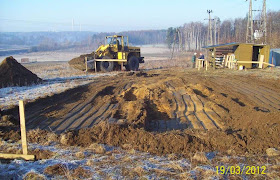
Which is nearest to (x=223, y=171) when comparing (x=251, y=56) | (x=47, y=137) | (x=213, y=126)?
(x=213, y=126)

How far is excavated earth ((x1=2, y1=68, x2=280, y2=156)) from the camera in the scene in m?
5.25

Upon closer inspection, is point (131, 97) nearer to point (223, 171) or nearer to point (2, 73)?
point (223, 171)

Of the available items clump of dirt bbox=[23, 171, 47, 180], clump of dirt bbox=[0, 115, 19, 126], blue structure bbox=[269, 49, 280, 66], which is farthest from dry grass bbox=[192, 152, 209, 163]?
blue structure bbox=[269, 49, 280, 66]

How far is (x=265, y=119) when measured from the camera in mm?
6387

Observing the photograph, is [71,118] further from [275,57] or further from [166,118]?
[275,57]

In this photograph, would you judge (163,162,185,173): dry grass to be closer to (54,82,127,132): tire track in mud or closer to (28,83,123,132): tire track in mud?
(54,82,127,132): tire track in mud

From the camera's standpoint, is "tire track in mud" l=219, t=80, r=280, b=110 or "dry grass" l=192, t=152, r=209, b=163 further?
"tire track in mud" l=219, t=80, r=280, b=110

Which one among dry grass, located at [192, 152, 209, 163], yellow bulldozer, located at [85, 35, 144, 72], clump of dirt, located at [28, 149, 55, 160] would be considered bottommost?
clump of dirt, located at [28, 149, 55, 160]

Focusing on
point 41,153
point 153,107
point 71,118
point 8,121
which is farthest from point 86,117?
point 41,153

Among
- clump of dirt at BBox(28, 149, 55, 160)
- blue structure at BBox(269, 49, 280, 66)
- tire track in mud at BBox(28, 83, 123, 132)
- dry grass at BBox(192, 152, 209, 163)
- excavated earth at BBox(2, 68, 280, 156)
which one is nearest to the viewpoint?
dry grass at BBox(192, 152, 209, 163)
